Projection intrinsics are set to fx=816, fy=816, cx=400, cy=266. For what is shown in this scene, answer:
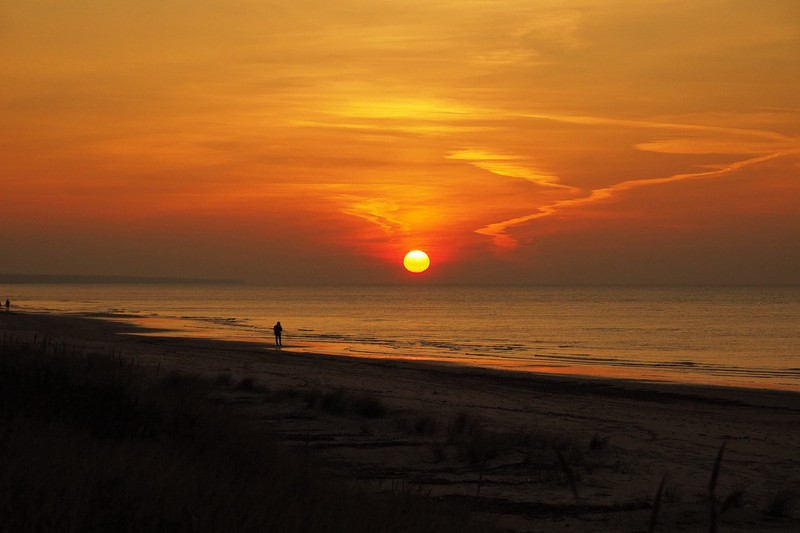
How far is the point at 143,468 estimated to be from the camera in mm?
6160

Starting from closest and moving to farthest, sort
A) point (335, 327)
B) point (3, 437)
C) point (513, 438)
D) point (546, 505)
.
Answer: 1. point (3, 437)
2. point (546, 505)
3. point (513, 438)
4. point (335, 327)

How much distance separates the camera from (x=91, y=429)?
8.56 meters

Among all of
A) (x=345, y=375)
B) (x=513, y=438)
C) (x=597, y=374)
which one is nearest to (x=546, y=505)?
(x=513, y=438)

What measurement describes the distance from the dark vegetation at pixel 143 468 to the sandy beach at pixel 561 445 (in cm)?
121

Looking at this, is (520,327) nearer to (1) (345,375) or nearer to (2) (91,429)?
(1) (345,375)

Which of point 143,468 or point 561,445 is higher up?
point 143,468

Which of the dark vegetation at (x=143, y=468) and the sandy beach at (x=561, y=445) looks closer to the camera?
the dark vegetation at (x=143, y=468)

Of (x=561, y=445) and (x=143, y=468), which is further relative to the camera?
(x=561, y=445)

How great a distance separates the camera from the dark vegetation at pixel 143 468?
16.9 feet

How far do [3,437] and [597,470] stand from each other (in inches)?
337

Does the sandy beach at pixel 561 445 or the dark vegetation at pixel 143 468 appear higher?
the dark vegetation at pixel 143 468

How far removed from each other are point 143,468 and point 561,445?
9.01m

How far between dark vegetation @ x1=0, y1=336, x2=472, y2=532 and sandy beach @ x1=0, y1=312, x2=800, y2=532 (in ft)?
3.98

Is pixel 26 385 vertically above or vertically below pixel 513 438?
above
